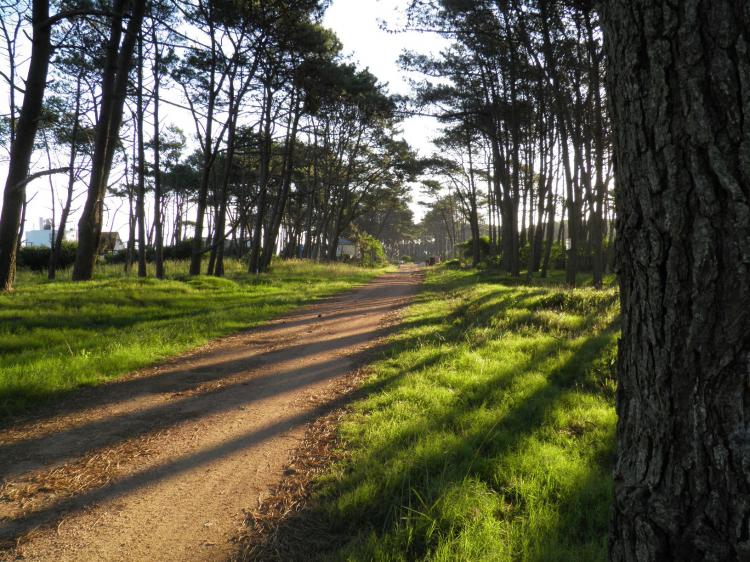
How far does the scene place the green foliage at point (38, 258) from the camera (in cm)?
2559

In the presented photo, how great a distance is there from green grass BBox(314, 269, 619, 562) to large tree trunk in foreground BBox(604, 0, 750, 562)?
2.74ft

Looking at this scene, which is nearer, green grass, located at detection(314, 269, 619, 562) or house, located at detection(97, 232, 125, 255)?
green grass, located at detection(314, 269, 619, 562)

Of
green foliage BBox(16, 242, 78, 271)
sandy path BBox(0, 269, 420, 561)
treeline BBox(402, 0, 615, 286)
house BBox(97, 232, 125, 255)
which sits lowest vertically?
sandy path BBox(0, 269, 420, 561)

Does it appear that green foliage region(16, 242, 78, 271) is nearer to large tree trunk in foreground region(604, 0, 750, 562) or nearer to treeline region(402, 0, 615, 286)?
treeline region(402, 0, 615, 286)

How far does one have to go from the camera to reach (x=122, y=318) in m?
7.67

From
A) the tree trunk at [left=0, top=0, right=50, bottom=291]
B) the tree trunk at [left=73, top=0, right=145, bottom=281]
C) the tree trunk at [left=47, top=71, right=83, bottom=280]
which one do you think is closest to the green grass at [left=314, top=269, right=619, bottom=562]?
the tree trunk at [left=0, top=0, right=50, bottom=291]

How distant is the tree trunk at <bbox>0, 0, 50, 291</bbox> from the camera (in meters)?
9.05

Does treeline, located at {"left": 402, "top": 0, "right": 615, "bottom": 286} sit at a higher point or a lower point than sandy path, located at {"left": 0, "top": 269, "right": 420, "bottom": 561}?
higher

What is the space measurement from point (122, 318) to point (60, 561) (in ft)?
21.2

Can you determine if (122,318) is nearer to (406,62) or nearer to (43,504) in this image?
(43,504)

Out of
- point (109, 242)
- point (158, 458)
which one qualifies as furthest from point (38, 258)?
point (158, 458)

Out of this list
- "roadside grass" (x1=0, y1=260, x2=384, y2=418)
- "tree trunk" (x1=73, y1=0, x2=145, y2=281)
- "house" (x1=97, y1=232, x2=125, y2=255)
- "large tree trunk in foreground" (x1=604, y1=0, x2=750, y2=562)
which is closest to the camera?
"large tree trunk in foreground" (x1=604, y1=0, x2=750, y2=562)

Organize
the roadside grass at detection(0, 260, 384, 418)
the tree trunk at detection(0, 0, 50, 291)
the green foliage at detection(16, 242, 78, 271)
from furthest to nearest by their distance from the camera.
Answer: the green foliage at detection(16, 242, 78, 271) → the tree trunk at detection(0, 0, 50, 291) → the roadside grass at detection(0, 260, 384, 418)

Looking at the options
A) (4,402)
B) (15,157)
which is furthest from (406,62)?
(4,402)
